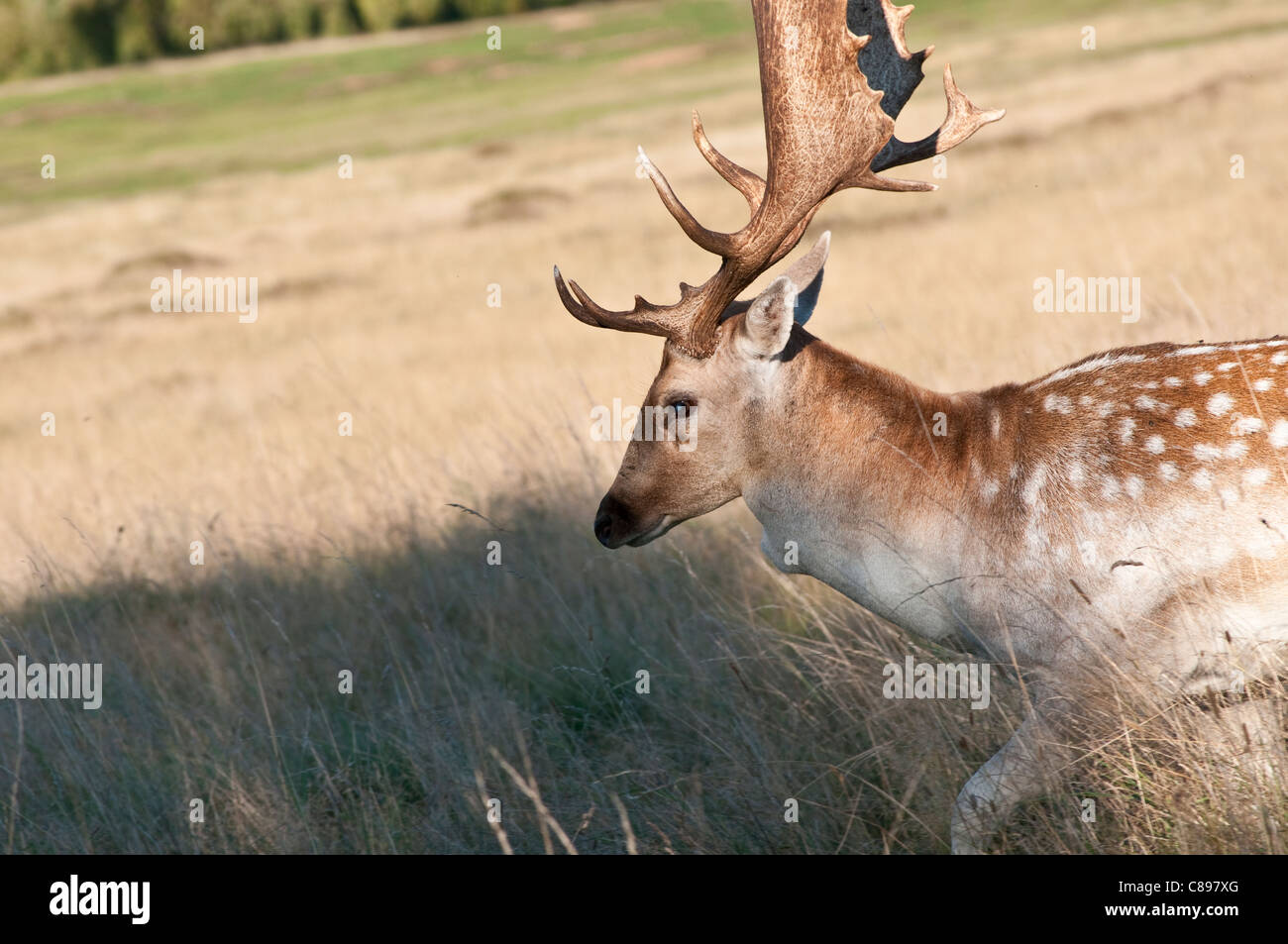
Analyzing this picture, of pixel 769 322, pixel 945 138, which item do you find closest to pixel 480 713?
pixel 769 322

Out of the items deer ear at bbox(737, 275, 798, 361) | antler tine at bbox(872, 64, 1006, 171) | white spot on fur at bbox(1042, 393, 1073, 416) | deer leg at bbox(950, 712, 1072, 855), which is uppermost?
antler tine at bbox(872, 64, 1006, 171)

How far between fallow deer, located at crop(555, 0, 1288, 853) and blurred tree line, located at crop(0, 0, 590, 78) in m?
61.4

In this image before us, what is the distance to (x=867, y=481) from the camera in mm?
4344

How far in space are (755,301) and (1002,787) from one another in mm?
1594

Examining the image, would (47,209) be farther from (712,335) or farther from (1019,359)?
(712,335)

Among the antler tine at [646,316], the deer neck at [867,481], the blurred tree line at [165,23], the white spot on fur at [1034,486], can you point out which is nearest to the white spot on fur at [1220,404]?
the white spot on fur at [1034,486]

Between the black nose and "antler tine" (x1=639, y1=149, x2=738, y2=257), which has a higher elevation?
"antler tine" (x1=639, y1=149, x2=738, y2=257)

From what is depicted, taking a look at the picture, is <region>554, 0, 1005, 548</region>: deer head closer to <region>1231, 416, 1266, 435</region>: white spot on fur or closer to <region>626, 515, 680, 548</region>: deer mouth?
<region>626, 515, 680, 548</region>: deer mouth

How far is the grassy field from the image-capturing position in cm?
455

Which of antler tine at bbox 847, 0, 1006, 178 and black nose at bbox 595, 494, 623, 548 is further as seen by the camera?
antler tine at bbox 847, 0, 1006, 178

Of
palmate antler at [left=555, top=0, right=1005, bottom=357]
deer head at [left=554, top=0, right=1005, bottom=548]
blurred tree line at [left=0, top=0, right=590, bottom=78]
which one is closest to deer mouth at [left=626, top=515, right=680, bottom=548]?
deer head at [left=554, top=0, right=1005, bottom=548]

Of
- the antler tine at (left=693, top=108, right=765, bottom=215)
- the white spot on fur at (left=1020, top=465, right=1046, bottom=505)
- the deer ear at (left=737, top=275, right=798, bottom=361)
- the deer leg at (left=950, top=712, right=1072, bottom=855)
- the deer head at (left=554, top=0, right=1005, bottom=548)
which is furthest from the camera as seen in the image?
the antler tine at (left=693, top=108, right=765, bottom=215)

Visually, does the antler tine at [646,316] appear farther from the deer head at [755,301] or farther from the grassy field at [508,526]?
the grassy field at [508,526]

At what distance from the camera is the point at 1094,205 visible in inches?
623
